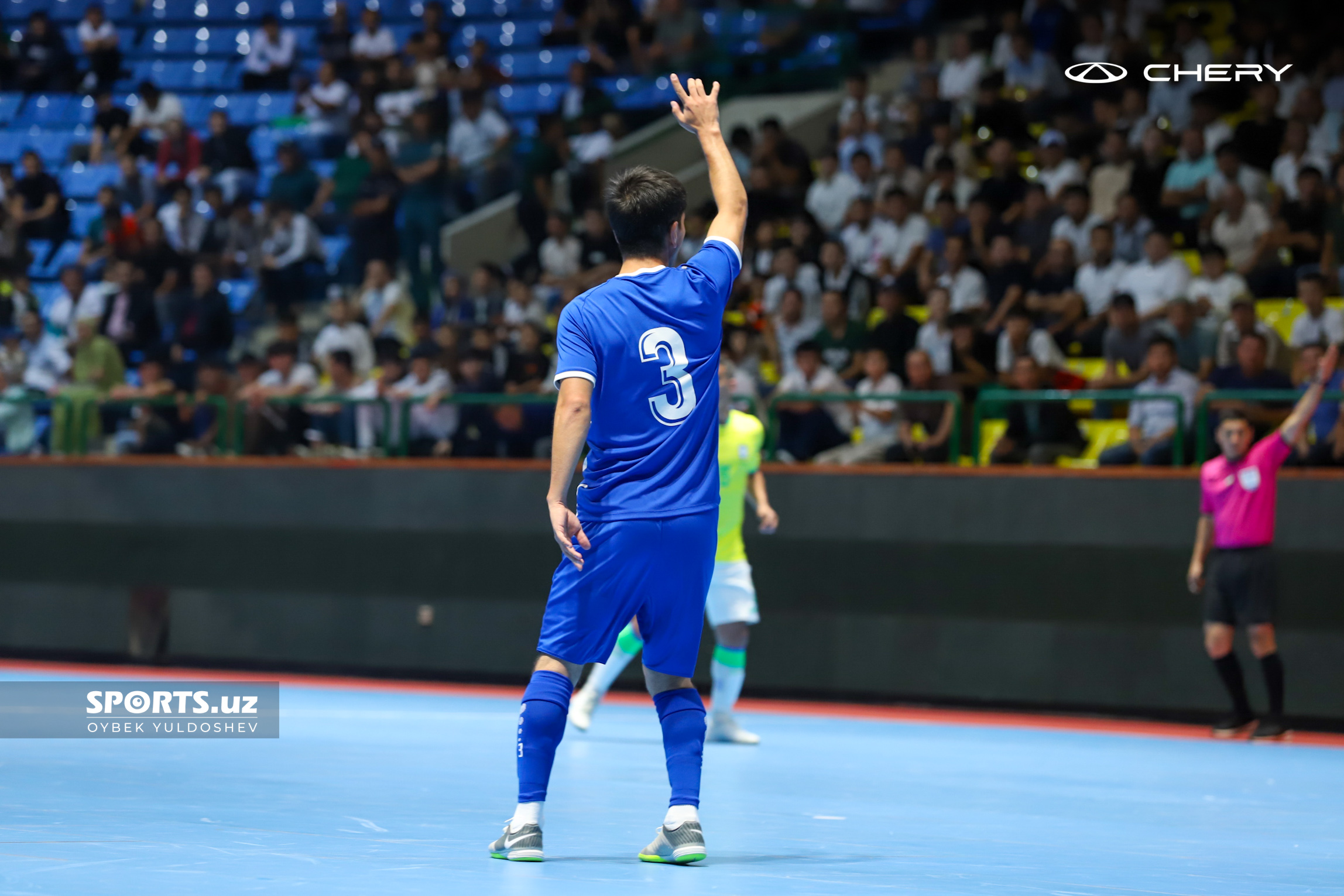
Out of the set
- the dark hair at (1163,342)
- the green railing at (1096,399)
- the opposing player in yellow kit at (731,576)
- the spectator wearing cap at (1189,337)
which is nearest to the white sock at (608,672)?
the opposing player in yellow kit at (731,576)

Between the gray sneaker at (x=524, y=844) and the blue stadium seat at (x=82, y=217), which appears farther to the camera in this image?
the blue stadium seat at (x=82, y=217)

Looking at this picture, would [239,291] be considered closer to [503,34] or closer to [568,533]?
[503,34]

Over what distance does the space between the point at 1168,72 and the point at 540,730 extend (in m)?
12.2

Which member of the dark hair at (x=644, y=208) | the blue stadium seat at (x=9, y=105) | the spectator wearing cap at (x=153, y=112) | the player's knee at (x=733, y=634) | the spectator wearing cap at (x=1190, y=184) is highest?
the blue stadium seat at (x=9, y=105)

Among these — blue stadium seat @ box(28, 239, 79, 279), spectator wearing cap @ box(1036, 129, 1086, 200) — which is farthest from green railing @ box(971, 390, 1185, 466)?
blue stadium seat @ box(28, 239, 79, 279)

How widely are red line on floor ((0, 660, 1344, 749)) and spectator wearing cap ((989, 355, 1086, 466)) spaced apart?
184 centimetres

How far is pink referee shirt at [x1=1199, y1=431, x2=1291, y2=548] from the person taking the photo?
11031 millimetres

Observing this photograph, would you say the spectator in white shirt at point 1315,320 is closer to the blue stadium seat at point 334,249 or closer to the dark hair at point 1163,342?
the dark hair at point 1163,342

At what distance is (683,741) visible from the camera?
556cm

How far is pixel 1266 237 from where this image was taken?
13508 mm

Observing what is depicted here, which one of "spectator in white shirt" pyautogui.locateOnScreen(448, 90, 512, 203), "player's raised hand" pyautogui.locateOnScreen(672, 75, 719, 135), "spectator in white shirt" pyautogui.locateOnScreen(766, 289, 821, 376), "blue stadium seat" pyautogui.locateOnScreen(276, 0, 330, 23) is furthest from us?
"blue stadium seat" pyautogui.locateOnScreen(276, 0, 330, 23)

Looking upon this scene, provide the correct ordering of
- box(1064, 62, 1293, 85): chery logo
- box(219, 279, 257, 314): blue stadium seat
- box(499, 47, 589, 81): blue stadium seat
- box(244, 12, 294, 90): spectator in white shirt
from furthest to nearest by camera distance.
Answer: box(244, 12, 294, 90): spectator in white shirt
box(499, 47, 589, 81): blue stadium seat
box(219, 279, 257, 314): blue stadium seat
box(1064, 62, 1293, 85): chery logo

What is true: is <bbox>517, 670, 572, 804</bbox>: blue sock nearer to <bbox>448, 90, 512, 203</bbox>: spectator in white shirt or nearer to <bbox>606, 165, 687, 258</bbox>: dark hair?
<bbox>606, 165, 687, 258</bbox>: dark hair

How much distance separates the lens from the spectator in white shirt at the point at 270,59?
20.8 m
